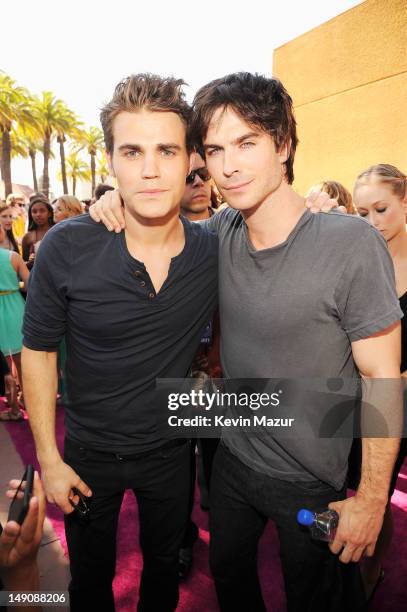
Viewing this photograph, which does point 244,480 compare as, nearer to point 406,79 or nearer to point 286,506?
point 286,506

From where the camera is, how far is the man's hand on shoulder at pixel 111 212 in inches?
66.1

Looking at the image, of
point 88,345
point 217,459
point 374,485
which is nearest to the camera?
point 374,485

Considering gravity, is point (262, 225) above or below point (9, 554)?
above

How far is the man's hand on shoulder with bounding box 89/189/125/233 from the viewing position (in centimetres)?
168

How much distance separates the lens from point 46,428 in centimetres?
161

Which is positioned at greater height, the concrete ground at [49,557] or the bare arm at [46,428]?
the bare arm at [46,428]

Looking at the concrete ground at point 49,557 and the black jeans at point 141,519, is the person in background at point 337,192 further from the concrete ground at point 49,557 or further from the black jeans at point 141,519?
the concrete ground at point 49,557

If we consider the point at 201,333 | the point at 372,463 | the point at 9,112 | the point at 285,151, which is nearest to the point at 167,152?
the point at 285,151

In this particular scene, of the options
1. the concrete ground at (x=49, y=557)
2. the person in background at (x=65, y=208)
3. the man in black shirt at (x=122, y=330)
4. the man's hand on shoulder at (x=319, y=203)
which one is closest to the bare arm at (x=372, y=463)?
the man's hand on shoulder at (x=319, y=203)

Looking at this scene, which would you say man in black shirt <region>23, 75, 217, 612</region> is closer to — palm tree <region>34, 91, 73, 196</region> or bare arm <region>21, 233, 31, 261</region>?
bare arm <region>21, 233, 31, 261</region>

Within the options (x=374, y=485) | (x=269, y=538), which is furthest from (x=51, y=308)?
(x=269, y=538)

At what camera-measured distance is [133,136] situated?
158 cm

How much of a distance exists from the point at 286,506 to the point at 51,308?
1.15m

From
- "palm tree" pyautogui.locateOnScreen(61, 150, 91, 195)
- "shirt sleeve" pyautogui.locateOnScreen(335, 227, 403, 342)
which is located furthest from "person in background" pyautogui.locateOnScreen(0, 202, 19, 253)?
"palm tree" pyautogui.locateOnScreen(61, 150, 91, 195)
